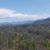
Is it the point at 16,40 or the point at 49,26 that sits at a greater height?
the point at 49,26

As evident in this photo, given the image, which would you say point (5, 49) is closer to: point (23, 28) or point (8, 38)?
point (8, 38)

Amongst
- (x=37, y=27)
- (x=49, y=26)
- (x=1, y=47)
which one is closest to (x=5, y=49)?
(x=1, y=47)

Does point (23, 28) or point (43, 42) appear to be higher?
point (23, 28)

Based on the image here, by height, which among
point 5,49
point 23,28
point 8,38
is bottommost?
point 5,49

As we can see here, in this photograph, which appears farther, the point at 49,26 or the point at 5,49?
the point at 49,26

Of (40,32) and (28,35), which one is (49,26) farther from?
(28,35)

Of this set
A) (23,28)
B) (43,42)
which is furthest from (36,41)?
(23,28)
